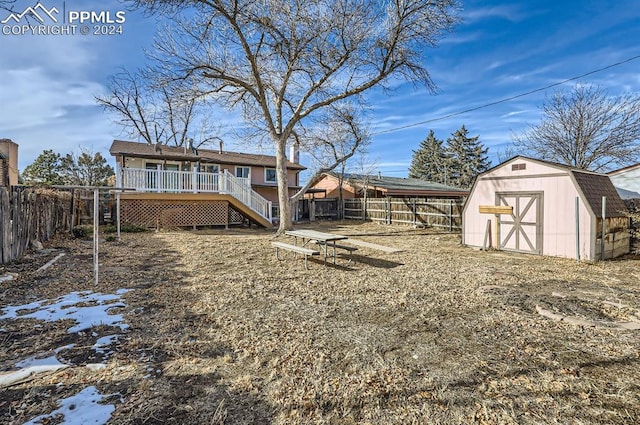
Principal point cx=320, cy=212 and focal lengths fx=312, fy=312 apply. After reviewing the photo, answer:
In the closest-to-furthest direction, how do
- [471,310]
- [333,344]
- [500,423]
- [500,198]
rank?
[500,423] < [333,344] < [471,310] < [500,198]

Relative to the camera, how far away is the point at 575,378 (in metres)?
2.73

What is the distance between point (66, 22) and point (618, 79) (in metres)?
22.1

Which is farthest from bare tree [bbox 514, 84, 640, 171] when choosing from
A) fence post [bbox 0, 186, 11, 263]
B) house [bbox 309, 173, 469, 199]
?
fence post [bbox 0, 186, 11, 263]

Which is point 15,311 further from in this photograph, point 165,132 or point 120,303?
point 165,132

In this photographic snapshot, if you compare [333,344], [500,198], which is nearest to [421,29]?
[500,198]

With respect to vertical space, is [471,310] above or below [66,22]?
below

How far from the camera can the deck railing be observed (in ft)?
43.1

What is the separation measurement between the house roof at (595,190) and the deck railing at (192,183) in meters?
11.2

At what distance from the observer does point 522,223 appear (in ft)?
31.2

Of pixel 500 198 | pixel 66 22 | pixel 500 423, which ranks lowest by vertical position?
pixel 500 423

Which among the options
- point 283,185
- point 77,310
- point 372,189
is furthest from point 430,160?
point 77,310

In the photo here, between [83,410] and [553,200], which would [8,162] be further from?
[553,200]

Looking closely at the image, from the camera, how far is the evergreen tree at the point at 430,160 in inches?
1829

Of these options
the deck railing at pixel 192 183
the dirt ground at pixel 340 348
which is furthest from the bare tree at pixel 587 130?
the deck railing at pixel 192 183
